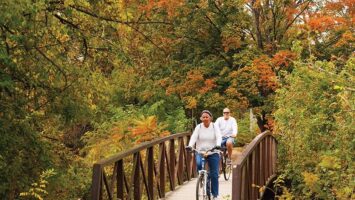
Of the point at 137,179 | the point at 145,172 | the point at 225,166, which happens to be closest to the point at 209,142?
the point at 145,172

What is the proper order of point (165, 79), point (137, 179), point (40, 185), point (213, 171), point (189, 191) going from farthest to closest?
point (165, 79) < point (189, 191) < point (213, 171) < point (137, 179) < point (40, 185)

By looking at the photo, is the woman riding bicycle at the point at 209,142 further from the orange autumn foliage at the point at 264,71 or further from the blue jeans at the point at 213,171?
the orange autumn foliage at the point at 264,71

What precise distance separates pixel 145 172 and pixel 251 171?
2074 millimetres

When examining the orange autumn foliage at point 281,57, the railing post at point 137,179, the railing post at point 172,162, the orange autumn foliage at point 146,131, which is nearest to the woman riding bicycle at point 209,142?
the railing post at point 137,179

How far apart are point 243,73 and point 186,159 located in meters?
5.30

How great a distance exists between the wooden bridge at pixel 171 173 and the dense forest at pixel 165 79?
68 centimetres

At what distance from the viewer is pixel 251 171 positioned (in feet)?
28.3

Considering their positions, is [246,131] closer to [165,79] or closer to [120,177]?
[165,79]

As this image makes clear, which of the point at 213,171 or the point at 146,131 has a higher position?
the point at 146,131

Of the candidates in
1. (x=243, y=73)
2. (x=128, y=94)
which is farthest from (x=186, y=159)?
(x=128, y=94)

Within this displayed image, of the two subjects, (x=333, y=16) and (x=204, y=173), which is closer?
(x=204, y=173)

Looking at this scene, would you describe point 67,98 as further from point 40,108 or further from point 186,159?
point 186,159

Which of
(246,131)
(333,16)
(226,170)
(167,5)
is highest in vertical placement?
(167,5)

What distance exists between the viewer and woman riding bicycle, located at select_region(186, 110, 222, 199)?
893cm
